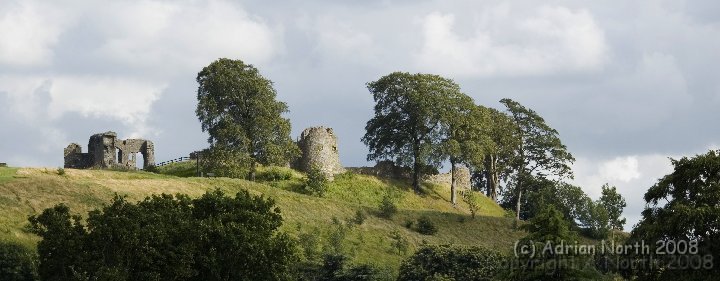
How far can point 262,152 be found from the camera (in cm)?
9575

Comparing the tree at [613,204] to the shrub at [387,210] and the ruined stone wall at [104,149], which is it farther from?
the ruined stone wall at [104,149]

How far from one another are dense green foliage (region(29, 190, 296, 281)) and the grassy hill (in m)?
8.93

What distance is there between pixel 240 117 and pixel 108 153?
16171mm

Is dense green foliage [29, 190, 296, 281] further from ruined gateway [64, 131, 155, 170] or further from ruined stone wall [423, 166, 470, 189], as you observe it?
ruined stone wall [423, 166, 470, 189]

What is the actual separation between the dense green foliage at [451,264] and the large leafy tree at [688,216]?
1588 cm

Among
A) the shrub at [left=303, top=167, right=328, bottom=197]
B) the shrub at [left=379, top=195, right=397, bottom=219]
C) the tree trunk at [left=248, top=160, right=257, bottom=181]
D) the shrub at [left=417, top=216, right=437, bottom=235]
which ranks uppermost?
the tree trunk at [left=248, top=160, right=257, bottom=181]

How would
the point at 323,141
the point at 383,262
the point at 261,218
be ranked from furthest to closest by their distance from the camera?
the point at 323,141
the point at 383,262
the point at 261,218

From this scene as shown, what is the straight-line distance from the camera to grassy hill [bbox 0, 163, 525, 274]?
6975 cm

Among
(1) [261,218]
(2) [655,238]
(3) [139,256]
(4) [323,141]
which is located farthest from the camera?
(4) [323,141]

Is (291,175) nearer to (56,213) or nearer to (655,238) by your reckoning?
(56,213)

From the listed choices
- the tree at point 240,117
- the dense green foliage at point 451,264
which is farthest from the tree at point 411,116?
the dense green foliage at point 451,264

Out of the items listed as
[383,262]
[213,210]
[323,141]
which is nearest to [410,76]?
[323,141]

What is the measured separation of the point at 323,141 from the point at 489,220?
18595 mm

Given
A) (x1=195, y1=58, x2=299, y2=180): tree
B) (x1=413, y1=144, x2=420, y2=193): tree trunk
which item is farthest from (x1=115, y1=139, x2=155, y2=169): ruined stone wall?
(x1=413, y1=144, x2=420, y2=193): tree trunk
